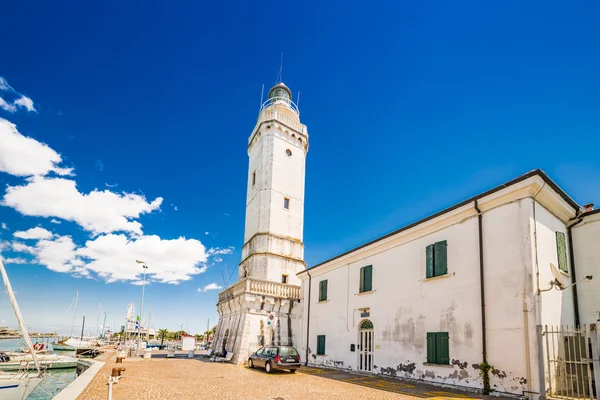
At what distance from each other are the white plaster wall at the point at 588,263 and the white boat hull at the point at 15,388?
31375 mm

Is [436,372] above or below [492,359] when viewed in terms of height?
below

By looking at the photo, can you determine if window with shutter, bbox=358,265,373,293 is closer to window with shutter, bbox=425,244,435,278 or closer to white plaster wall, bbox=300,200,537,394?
white plaster wall, bbox=300,200,537,394

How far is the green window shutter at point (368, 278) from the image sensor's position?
18.3 m

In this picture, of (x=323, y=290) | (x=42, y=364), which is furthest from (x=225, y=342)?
(x=42, y=364)

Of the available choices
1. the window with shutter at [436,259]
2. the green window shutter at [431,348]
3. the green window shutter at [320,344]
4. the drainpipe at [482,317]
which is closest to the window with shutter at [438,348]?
the green window shutter at [431,348]

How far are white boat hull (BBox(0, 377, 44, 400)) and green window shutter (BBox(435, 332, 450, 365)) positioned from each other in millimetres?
25991

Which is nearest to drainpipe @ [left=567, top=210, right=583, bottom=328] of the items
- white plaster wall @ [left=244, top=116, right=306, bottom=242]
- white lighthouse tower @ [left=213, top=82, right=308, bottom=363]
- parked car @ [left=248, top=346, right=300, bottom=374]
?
parked car @ [left=248, top=346, right=300, bottom=374]

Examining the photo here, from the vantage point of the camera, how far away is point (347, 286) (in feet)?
66.8

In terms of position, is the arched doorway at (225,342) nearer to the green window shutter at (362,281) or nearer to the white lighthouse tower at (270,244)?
the white lighthouse tower at (270,244)

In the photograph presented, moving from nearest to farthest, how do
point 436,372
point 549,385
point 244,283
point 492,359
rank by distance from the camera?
point 549,385, point 492,359, point 436,372, point 244,283

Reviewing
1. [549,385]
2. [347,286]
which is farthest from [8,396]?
[549,385]

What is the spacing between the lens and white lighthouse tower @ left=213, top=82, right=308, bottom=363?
24.0m

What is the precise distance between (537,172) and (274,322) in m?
18.9

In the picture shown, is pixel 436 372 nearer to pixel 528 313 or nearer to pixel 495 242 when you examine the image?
pixel 528 313
